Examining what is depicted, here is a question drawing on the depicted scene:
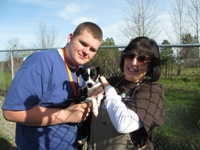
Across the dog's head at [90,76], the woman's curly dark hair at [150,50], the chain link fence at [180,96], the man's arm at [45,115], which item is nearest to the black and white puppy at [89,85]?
the dog's head at [90,76]

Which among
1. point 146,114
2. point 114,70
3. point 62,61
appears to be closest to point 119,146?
point 146,114

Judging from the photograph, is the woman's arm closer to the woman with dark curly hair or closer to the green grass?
the woman with dark curly hair

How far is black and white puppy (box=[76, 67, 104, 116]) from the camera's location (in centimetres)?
247

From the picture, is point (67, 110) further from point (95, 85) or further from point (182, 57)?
point (182, 57)

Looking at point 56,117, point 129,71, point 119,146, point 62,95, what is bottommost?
point 119,146

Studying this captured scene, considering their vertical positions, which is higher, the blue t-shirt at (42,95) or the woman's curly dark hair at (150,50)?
the woman's curly dark hair at (150,50)

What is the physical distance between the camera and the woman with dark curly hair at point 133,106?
6.40ft

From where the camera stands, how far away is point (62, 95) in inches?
84.8

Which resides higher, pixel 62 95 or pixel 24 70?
pixel 24 70

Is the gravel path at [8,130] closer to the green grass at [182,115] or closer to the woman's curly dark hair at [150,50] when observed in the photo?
the green grass at [182,115]

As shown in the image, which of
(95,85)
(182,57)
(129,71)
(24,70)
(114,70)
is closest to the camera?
(24,70)

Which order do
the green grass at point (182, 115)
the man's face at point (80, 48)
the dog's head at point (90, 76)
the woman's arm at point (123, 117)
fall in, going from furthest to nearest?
the green grass at point (182, 115) → the dog's head at point (90, 76) → the man's face at point (80, 48) → the woman's arm at point (123, 117)

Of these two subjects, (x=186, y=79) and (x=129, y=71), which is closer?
(x=129, y=71)

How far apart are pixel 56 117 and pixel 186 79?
245cm
